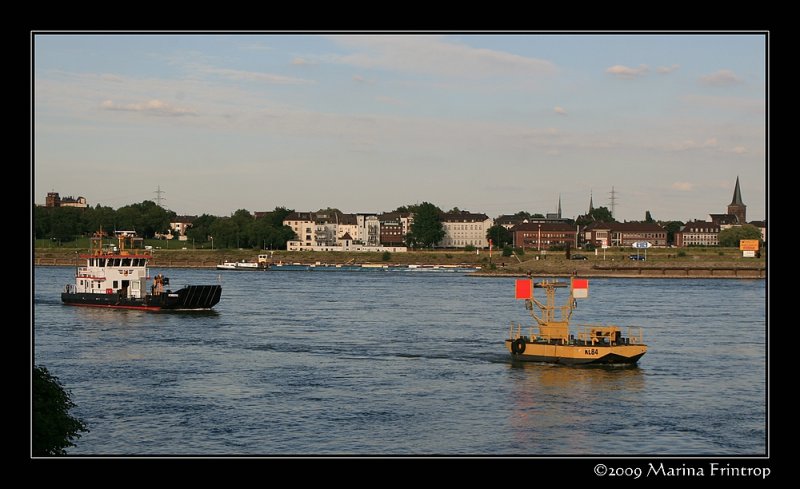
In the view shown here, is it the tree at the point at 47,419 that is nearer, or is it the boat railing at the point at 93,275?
the tree at the point at 47,419

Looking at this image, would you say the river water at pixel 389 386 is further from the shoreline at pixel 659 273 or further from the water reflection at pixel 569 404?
the shoreline at pixel 659 273

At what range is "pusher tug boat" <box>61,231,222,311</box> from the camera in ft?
290

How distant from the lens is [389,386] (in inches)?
1827

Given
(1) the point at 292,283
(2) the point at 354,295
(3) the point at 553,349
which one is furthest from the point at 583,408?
(1) the point at 292,283

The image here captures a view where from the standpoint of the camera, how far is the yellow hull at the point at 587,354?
165ft

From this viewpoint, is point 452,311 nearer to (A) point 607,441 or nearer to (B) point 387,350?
(B) point 387,350

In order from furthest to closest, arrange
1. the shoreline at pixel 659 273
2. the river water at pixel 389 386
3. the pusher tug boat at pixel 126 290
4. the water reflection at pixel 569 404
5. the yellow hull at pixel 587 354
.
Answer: the shoreline at pixel 659 273 < the pusher tug boat at pixel 126 290 < the yellow hull at pixel 587 354 < the river water at pixel 389 386 < the water reflection at pixel 569 404

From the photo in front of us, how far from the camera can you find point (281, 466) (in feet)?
84.2

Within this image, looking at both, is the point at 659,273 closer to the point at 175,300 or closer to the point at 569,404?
the point at 175,300

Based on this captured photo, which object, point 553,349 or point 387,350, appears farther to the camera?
point 387,350

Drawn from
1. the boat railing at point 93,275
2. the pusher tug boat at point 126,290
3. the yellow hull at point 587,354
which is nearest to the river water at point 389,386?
the yellow hull at point 587,354

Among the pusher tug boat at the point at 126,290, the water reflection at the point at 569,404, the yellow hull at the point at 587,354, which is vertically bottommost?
the water reflection at the point at 569,404

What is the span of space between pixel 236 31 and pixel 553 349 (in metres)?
30.6

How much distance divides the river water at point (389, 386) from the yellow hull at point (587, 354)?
2.03ft
